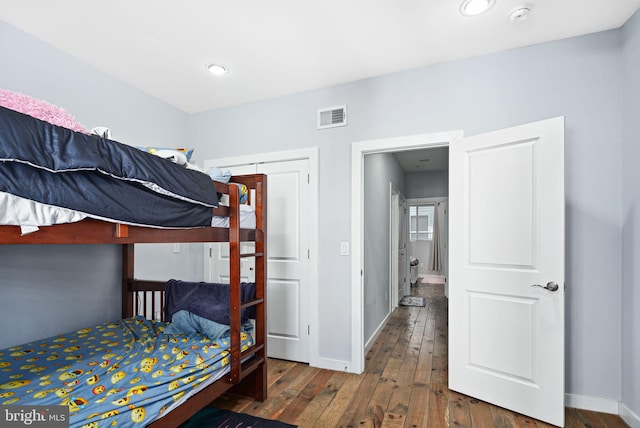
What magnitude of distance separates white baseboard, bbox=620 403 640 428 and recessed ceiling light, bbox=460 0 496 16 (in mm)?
2590

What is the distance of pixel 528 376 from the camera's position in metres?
2.11

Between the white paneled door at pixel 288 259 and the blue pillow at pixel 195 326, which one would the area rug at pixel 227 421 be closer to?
the blue pillow at pixel 195 326

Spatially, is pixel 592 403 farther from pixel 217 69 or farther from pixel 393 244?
pixel 217 69

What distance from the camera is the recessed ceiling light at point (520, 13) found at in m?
1.96

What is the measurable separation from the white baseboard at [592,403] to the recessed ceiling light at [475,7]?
102 inches

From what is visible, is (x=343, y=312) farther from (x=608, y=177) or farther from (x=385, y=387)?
(x=608, y=177)

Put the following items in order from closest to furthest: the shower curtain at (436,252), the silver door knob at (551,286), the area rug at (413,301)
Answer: the silver door knob at (551,286) < the area rug at (413,301) < the shower curtain at (436,252)

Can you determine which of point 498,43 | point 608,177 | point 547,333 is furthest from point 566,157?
point 547,333

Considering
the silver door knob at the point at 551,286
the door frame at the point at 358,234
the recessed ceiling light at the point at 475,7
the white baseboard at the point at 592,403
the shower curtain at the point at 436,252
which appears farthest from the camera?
the shower curtain at the point at 436,252

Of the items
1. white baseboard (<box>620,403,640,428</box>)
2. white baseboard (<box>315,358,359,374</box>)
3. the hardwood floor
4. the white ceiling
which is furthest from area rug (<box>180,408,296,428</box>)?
the white ceiling

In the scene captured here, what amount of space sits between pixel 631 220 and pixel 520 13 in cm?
146

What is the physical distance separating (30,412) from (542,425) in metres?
2.68

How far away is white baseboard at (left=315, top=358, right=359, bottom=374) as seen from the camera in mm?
2816

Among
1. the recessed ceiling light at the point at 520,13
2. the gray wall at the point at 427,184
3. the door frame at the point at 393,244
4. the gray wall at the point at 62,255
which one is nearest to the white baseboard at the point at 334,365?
the gray wall at the point at 62,255
